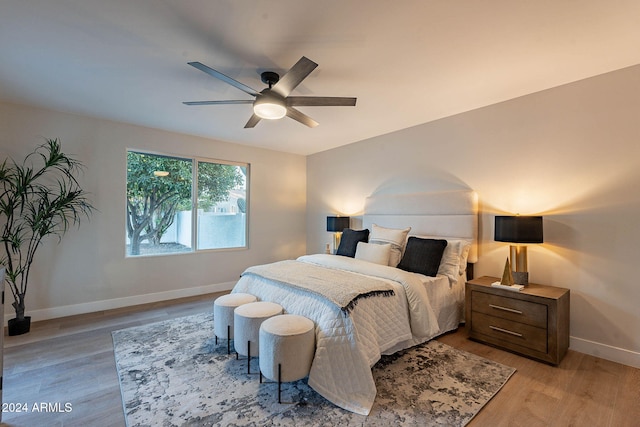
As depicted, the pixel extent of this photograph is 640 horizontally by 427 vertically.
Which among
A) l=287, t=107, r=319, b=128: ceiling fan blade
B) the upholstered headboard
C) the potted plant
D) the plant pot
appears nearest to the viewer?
l=287, t=107, r=319, b=128: ceiling fan blade

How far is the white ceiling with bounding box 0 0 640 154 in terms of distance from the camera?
1783mm

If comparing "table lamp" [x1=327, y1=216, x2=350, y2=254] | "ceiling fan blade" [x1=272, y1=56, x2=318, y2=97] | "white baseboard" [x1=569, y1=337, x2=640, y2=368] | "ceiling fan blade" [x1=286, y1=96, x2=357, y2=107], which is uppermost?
"ceiling fan blade" [x1=272, y1=56, x2=318, y2=97]

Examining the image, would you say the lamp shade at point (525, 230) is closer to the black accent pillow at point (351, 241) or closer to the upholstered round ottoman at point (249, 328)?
the black accent pillow at point (351, 241)

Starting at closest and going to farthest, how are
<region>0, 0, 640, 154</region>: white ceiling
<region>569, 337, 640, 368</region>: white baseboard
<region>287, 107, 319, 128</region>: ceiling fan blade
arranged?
<region>0, 0, 640, 154</region>: white ceiling
<region>569, 337, 640, 368</region>: white baseboard
<region>287, 107, 319, 128</region>: ceiling fan blade

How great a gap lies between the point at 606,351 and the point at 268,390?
299 centimetres

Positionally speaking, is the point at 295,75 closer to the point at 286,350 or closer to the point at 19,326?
the point at 286,350

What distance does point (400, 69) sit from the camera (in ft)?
8.15

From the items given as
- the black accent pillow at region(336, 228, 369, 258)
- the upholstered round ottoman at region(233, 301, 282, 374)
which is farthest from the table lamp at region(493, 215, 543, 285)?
the upholstered round ottoman at region(233, 301, 282, 374)

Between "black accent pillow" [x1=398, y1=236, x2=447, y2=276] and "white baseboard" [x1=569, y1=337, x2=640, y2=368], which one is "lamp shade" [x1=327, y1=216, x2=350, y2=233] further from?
"white baseboard" [x1=569, y1=337, x2=640, y2=368]

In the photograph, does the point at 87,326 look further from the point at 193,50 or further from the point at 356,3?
the point at 356,3

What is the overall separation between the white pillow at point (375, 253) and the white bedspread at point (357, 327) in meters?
0.36

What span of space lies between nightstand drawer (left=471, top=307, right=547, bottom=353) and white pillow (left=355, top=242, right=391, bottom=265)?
108cm

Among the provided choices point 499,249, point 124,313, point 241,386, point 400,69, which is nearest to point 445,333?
point 499,249

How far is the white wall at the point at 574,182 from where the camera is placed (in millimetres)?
2461
